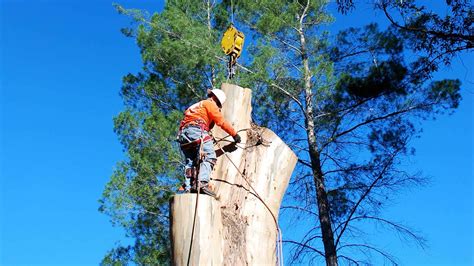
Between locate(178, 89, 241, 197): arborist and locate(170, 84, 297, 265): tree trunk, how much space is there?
0.07m

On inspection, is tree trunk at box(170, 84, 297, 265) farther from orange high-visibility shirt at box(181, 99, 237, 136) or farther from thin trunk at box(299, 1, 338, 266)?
thin trunk at box(299, 1, 338, 266)

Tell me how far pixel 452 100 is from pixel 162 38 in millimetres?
5505

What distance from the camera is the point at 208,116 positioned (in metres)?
4.33

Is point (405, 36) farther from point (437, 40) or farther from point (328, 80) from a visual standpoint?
point (437, 40)

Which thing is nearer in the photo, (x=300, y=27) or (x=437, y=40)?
(x=437, y=40)

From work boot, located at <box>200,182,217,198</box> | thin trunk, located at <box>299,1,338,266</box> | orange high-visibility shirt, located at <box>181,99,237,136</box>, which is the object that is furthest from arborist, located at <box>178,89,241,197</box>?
thin trunk, located at <box>299,1,338,266</box>

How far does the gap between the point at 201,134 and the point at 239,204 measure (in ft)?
2.77

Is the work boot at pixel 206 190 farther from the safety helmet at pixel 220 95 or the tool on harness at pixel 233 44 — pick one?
the tool on harness at pixel 233 44

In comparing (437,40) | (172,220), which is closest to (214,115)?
(172,220)

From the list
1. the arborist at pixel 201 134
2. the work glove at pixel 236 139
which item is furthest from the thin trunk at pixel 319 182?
the work glove at pixel 236 139

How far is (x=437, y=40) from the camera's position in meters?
6.82

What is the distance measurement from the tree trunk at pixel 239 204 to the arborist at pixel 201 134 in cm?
7

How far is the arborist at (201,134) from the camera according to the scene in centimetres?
408

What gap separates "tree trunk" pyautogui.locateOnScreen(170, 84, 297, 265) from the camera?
10.8 ft
